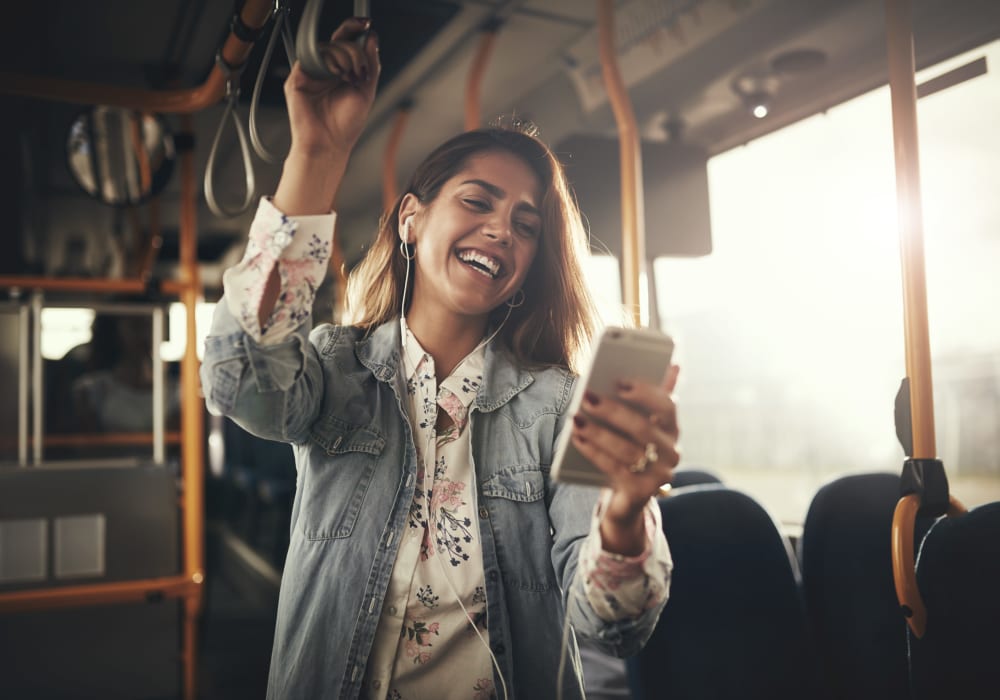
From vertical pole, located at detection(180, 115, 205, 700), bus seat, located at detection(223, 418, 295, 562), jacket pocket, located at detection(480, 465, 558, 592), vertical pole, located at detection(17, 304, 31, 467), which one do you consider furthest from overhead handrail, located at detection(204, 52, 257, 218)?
bus seat, located at detection(223, 418, 295, 562)

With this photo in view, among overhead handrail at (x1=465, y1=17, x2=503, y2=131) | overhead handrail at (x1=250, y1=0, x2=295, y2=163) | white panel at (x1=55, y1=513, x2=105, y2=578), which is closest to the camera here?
overhead handrail at (x1=250, y1=0, x2=295, y2=163)

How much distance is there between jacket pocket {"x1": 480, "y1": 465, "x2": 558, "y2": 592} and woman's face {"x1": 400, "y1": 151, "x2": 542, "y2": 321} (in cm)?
26

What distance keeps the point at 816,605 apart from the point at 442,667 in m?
1.30

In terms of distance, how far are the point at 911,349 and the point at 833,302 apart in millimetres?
1525

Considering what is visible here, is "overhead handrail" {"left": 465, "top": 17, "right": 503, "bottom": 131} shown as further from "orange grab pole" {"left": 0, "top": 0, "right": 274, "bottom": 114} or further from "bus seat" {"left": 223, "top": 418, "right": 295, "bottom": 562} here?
"bus seat" {"left": 223, "top": 418, "right": 295, "bottom": 562}

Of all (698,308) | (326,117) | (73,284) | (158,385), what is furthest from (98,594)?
(698,308)

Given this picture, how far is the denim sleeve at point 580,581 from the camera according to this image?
917mm

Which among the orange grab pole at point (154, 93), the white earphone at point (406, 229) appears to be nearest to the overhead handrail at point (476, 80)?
the orange grab pole at point (154, 93)

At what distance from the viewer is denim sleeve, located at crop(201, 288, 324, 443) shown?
910 mm

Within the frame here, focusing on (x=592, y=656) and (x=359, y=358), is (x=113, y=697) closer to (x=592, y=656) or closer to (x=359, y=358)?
(x=592, y=656)

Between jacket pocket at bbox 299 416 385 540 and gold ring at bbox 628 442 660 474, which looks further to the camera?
jacket pocket at bbox 299 416 385 540

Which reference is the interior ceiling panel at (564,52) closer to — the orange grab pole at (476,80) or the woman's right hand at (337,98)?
the orange grab pole at (476,80)

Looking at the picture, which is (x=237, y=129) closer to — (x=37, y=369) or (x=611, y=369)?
(x=611, y=369)

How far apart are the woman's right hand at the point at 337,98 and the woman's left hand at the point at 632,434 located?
0.40 meters
